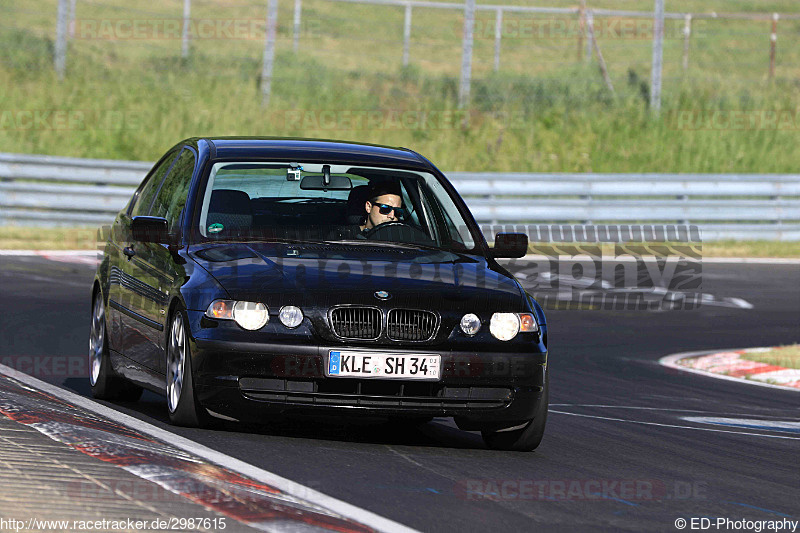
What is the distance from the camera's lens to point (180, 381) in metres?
7.49

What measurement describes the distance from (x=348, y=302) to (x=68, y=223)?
569 inches

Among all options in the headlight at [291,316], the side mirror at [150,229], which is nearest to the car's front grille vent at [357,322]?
the headlight at [291,316]

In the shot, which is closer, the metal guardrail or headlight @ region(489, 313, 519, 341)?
headlight @ region(489, 313, 519, 341)

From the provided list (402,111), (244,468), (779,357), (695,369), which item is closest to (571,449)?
(244,468)

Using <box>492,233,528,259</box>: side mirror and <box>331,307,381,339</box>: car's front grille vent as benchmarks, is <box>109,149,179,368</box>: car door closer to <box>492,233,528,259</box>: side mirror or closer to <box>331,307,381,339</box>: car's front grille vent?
<box>331,307,381,339</box>: car's front grille vent

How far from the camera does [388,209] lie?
868 cm

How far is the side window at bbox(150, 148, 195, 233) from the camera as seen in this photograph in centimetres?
860

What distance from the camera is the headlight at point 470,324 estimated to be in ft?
24.0

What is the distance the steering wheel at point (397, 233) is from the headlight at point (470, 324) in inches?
48.6

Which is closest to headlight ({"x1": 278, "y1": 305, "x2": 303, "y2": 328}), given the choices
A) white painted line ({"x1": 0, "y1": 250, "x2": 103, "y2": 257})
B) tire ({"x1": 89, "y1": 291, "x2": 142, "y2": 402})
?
tire ({"x1": 89, "y1": 291, "x2": 142, "y2": 402})

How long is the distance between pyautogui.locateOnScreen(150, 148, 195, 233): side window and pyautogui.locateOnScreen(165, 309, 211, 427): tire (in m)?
0.88

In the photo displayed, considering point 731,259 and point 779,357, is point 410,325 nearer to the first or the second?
point 779,357

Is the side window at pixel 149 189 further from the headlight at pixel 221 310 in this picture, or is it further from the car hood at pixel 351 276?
the headlight at pixel 221 310

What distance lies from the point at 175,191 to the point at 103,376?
117 centimetres
